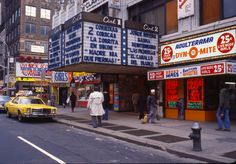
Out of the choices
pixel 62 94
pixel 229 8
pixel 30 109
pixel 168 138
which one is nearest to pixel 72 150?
pixel 168 138

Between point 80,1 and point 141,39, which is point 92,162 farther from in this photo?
point 80,1

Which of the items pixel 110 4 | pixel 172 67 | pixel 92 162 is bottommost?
pixel 92 162

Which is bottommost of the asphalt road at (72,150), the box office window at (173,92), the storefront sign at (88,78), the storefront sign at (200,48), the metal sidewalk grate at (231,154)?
the asphalt road at (72,150)

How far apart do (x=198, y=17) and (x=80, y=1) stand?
42.3 feet

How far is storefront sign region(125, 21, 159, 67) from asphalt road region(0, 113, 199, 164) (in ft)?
20.7

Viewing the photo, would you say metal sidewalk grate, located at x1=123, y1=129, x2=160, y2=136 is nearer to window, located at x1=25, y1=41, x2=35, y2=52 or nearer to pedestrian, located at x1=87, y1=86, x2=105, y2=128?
pedestrian, located at x1=87, y1=86, x2=105, y2=128

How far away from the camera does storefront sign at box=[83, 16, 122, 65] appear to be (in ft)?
52.6

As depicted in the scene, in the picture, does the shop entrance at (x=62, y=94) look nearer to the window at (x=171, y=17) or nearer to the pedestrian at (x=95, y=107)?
the window at (x=171, y=17)

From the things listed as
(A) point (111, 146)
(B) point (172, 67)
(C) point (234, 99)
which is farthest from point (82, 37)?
(C) point (234, 99)

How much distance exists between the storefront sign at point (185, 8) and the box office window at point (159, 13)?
0.79 metres

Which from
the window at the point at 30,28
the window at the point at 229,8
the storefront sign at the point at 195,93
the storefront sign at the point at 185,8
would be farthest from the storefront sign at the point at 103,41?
the window at the point at 30,28

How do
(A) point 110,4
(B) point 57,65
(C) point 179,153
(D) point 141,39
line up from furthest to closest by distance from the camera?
1. (A) point 110,4
2. (B) point 57,65
3. (D) point 141,39
4. (C) point 179,153

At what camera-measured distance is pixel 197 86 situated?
16609 millimetres

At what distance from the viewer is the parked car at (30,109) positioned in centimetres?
1694
